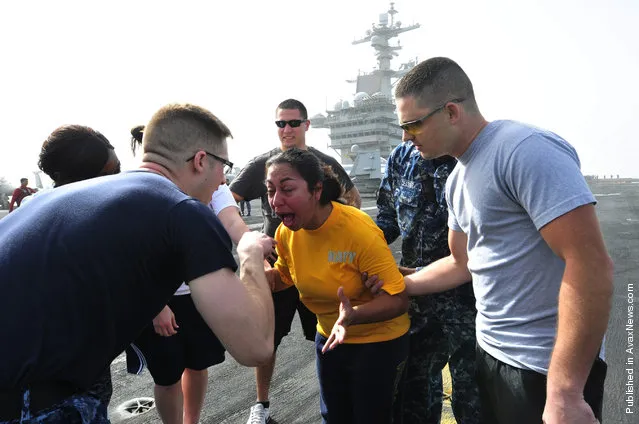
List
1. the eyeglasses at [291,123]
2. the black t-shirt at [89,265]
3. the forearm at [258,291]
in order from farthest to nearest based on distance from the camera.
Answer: the eyeglasses at [291,123]
the forearm at [258,291]
the black t-shirt at [89,265]

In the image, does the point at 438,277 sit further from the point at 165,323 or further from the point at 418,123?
the point at 165,323

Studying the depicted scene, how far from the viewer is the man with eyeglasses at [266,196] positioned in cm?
386

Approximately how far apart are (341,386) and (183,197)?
174cm

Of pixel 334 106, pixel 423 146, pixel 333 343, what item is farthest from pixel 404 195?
pixel 334 106

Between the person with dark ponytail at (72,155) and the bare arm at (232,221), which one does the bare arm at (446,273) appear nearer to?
the bare arm at (232,221)

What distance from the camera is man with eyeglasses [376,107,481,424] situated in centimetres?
272

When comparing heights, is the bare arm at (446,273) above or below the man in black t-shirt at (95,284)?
below

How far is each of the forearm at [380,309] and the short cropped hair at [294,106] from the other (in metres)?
2.72

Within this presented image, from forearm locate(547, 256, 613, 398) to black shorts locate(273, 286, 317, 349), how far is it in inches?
111

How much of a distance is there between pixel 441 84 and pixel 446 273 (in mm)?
1145

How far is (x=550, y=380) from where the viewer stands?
149 centimetres

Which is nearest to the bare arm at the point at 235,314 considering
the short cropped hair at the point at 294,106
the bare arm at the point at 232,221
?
the bare arm at the point at 232,221

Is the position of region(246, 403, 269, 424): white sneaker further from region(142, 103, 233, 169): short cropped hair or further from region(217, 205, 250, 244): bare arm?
region(142, 103, 233, 169): short cropped hair

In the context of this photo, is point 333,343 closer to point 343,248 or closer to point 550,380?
point 343,248
